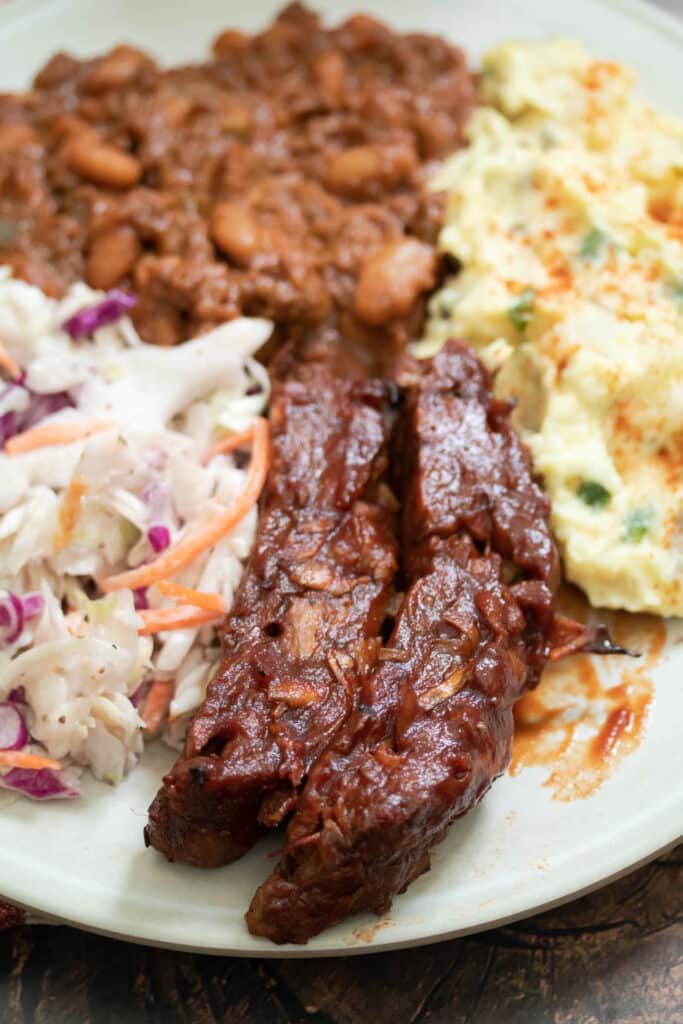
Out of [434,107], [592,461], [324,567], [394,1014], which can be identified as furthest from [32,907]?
[434,107]

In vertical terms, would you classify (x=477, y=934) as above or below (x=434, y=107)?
below

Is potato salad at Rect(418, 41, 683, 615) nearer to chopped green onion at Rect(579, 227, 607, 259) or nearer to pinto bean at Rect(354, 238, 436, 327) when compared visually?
chopped green onion at Rect(579, 227, 607, 259)

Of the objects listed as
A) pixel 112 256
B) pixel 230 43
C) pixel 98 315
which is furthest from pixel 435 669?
pixel 230 43

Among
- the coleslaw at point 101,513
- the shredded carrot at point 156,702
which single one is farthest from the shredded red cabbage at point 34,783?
the shredded carrot at point 156,702

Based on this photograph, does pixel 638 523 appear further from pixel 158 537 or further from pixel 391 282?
pixel 158 537

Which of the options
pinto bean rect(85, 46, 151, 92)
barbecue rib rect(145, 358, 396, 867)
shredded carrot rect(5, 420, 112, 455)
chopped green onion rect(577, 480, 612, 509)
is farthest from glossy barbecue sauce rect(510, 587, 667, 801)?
pinto bean rect(85, 46, 151, 92)

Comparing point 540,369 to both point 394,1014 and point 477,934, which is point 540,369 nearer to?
point 477,934

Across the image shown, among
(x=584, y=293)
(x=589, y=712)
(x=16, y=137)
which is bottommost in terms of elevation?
(x=589, y=712)

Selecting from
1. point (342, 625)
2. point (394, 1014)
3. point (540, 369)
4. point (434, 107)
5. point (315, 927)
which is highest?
point (434, 107)
